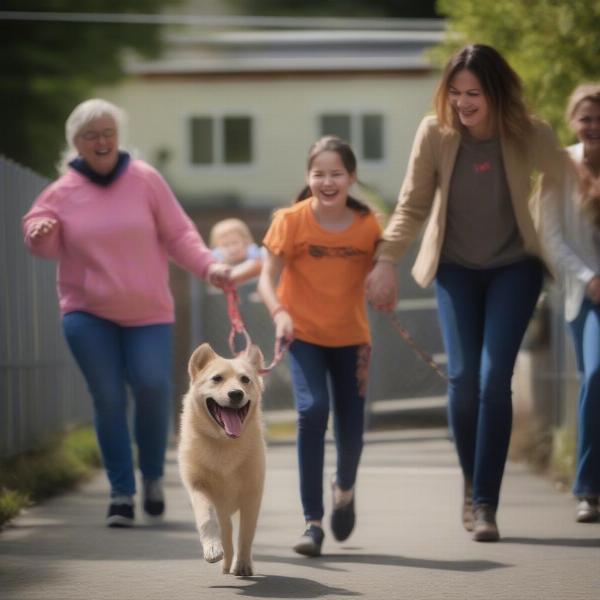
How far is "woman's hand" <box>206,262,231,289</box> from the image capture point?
7867 millimetres

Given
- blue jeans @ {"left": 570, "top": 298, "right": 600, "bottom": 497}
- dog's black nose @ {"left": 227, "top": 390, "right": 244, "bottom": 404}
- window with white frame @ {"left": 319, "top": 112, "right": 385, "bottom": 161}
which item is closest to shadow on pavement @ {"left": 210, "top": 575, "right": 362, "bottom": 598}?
dog's black nose @ {"left": 227, "top": 390, "right": 244, "bottom": 404}

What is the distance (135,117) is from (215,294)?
22.0 m

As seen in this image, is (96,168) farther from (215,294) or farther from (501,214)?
(215,294)

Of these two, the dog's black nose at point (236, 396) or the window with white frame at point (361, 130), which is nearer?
the dog's black nose at point (236, 396)

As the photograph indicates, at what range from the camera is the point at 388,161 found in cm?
3825

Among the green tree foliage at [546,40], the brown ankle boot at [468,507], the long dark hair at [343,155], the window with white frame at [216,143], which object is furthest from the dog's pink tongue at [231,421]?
the window with white frame at [216,143]

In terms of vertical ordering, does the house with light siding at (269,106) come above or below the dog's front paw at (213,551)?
above

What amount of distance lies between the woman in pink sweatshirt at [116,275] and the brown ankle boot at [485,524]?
5.59 ft

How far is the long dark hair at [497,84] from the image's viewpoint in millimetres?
7320

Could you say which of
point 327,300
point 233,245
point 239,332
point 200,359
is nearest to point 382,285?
point 327,300

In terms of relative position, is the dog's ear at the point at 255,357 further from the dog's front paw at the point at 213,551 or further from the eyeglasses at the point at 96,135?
the eyeglasses at the point at 96,135

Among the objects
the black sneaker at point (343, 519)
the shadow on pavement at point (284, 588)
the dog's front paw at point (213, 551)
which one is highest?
the dog's front paw at point (213, 551)

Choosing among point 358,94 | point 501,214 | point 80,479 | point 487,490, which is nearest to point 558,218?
point 501,214

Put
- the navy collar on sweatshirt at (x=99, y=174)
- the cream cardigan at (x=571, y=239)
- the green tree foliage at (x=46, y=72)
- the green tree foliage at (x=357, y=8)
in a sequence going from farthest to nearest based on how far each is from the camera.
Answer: the green tree foliage at (x=357, y=8)
the green tree foliage at (x=46, y=72)
the navy collar on sweatshirt at (x=99, y=174)
the cream cardigan at (x=571, y=239)
